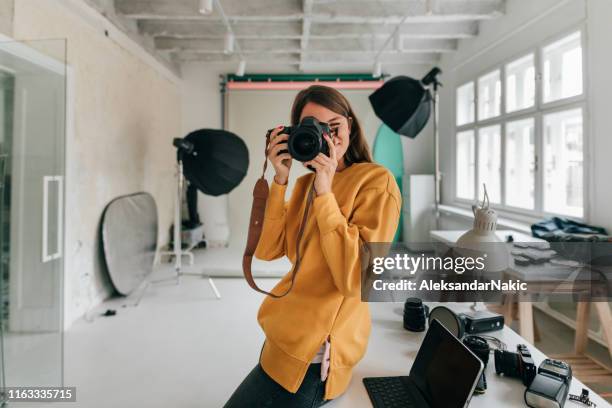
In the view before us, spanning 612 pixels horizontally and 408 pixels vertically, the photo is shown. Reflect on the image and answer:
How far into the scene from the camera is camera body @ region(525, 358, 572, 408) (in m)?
0.75

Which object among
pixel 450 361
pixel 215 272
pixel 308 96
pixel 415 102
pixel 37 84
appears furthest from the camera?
pixel 215 272

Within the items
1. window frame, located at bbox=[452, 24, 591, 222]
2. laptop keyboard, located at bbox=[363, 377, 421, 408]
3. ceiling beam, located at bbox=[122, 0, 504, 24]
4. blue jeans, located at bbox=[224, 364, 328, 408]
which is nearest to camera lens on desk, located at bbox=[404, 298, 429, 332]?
laptop keyboard, located at bbox=[363, 377, 421, 408]

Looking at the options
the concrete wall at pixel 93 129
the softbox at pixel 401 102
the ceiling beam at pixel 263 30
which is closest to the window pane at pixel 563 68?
the softbox at pixel 401 102

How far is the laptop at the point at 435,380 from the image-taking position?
0.69 metres

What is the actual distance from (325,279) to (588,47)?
297cm

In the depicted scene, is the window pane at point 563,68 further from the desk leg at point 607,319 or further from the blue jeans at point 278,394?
the blue jeans at point 278,394

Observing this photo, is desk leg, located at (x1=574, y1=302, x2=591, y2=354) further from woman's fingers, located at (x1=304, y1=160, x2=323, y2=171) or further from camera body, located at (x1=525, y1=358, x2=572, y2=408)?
woman's fingers, located at (x1=304, y1=160, x2=323, y2=171)

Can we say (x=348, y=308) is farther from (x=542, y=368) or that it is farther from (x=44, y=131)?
(x=44, y=131)

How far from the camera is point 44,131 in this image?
1.86 m

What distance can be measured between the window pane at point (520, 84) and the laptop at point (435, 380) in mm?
3389

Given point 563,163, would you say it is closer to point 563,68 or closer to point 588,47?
point 563,68

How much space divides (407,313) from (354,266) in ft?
1.88

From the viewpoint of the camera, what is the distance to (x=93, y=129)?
2.97 meters

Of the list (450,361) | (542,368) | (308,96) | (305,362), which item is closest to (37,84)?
(308,96)
